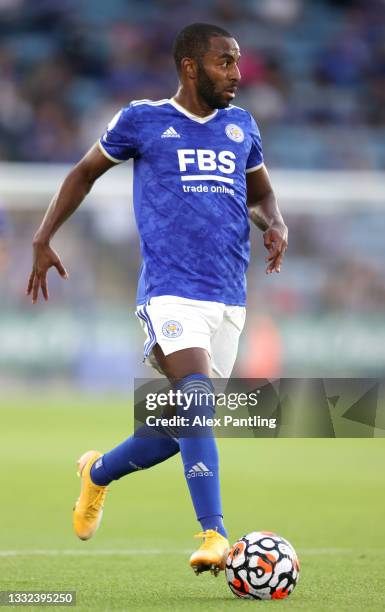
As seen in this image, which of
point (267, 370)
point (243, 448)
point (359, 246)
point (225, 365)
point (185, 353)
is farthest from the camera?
point (359, 246)

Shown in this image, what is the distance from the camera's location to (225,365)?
6.18 metres

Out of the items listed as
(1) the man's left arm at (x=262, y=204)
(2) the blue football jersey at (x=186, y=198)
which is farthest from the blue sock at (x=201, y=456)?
(1) the man's left arm at (x=262, y=204)

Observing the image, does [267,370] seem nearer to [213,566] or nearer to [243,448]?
[243,448]

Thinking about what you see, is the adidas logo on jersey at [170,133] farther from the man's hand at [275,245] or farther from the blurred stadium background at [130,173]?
the blurred stadium background at [130,173]

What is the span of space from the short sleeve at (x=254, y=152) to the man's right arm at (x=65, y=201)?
71cm

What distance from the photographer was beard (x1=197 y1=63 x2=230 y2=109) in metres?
6.05

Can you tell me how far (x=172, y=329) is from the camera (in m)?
5.80

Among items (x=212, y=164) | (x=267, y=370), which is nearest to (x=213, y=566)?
(x=212, y=164)

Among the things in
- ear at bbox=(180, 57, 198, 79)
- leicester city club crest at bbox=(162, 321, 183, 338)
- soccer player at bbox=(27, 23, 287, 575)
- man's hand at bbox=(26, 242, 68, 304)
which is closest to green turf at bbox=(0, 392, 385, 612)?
soccer player at bbox=(27, 23, 287, 575)

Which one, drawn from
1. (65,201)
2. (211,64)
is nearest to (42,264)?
(65,201)

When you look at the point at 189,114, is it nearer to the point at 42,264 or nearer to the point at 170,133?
the point at 170,133

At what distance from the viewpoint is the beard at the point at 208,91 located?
605 centimetres

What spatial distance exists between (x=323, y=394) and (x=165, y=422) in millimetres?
11594

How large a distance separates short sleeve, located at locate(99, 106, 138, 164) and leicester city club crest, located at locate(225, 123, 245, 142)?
0.45 metres
